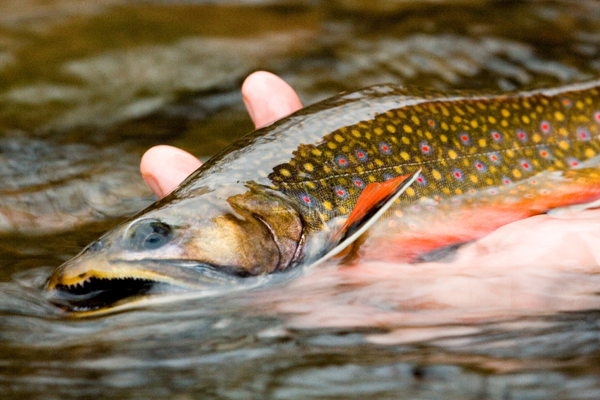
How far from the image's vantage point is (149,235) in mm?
2475

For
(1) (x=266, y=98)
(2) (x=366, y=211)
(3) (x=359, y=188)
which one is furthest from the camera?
(1) (x=266, y=98)

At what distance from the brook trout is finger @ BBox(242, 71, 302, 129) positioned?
1.89 ft

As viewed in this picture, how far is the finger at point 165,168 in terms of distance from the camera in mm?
3404

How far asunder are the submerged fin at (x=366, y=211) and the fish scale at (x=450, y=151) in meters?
0.18

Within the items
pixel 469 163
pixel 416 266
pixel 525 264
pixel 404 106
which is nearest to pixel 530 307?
pixel 525 264

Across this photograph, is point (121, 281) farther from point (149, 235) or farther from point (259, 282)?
point (259, 282)

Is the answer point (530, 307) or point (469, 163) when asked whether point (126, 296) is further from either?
point (469, 163)

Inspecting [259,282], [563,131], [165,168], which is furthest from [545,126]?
[165,168]

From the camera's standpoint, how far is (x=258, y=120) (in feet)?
12.6

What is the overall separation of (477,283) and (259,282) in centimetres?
88

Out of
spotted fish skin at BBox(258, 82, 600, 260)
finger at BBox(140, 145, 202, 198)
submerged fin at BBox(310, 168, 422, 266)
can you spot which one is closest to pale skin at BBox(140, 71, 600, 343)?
submerged fin at BBox(310, 168, 422, 266)

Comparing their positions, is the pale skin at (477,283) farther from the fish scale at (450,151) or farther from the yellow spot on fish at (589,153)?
the yellow spot on fish at (589,153)

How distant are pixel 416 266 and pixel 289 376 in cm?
101

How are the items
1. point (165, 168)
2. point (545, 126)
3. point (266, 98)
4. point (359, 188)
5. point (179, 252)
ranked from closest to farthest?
1. point (179, 252)
2. point (359, 188)
3. point (165, 168)
4. point (545, 126)
5. point (266, 98)
